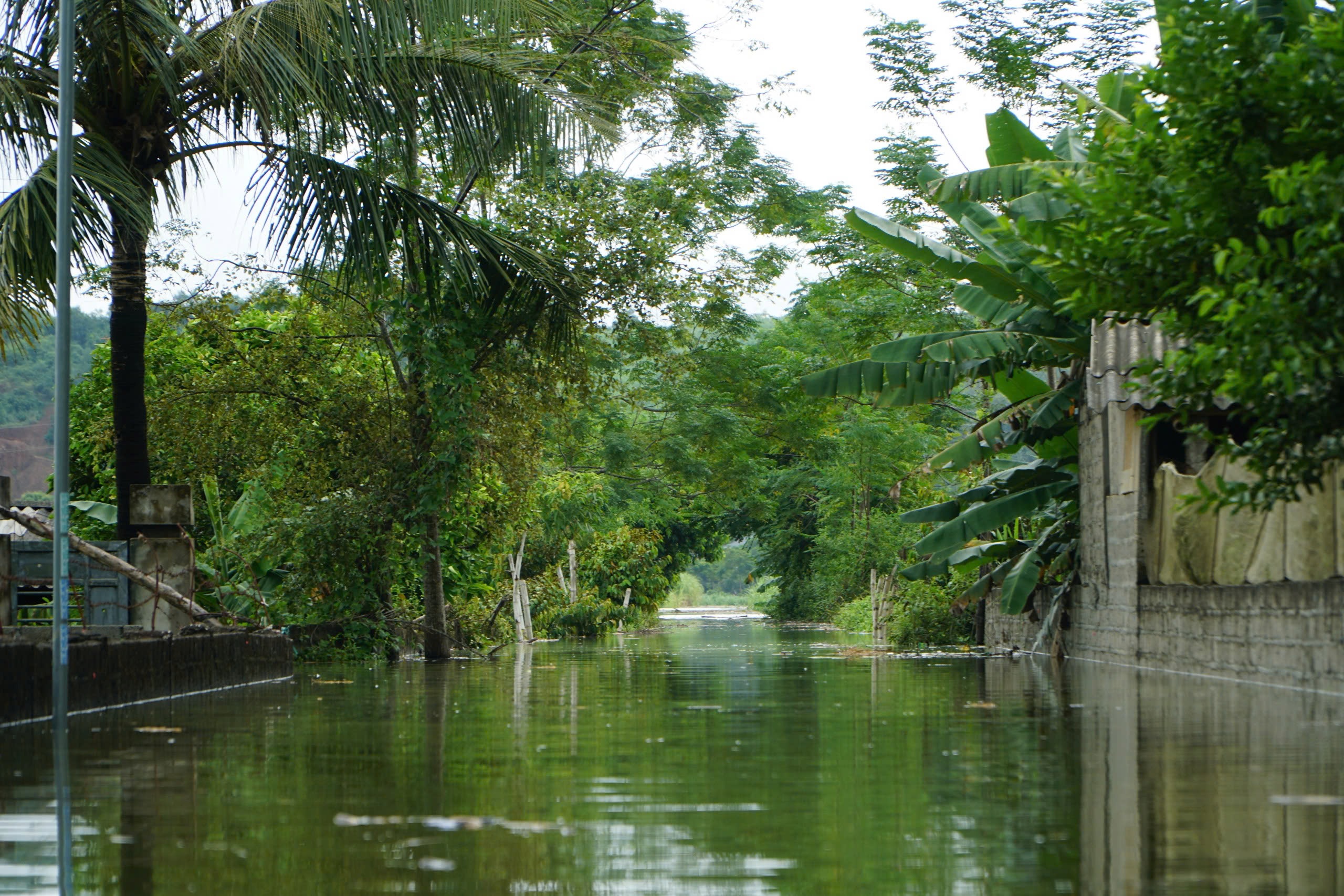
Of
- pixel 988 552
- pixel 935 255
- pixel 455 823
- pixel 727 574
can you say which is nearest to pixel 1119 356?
pixel 935 255

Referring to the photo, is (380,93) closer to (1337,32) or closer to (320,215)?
(320,215)

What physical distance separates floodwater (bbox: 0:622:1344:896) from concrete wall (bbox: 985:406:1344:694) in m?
0.85

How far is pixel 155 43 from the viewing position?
16234mm

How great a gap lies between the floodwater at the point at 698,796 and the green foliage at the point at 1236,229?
6.62 ft

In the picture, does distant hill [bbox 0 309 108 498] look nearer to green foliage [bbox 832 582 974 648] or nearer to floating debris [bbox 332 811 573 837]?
green foliage [bbox 832 582 974 648]

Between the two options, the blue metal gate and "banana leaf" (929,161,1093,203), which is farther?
"banana leaf" (929,161,1093,203)

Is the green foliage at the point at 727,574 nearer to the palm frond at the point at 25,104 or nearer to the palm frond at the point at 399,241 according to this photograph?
the palm frond at the point at 399,241

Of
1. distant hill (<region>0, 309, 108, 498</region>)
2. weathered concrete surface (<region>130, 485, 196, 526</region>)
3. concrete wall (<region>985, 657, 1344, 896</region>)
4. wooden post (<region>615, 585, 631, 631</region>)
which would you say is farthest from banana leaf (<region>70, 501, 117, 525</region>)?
distant hill (<region>0, 309, 108, 498</region>)

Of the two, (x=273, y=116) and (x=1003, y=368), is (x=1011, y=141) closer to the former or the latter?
(x=1003, y=368)

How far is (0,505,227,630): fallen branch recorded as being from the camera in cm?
1661

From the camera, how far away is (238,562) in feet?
80.9

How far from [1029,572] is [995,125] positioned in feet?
21.0

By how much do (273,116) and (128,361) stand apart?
312 centimetres

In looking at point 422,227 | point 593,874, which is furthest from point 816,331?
point 593,874
